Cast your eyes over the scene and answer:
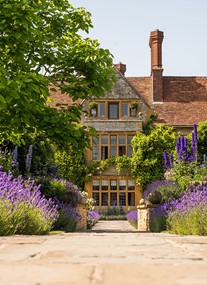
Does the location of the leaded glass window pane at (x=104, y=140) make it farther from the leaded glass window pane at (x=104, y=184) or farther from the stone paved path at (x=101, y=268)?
the stone paved path at (x=101, y=268)

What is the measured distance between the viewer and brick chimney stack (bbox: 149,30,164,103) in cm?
3425

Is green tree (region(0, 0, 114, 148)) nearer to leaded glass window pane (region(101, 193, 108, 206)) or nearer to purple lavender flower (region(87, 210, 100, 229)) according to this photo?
purple lavender flower (region(87, 210, 100, 229))

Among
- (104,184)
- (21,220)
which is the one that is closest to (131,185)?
(104,184)

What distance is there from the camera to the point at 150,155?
100 feet

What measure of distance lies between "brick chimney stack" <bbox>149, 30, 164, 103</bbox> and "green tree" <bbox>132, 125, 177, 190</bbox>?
444cm

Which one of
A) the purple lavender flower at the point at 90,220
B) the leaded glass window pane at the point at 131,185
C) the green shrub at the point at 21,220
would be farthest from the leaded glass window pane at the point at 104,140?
the green shrub at the point at 21,220

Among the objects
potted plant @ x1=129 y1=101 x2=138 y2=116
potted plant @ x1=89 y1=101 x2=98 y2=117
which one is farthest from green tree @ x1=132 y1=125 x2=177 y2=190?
potted plant @ x1=89 y1=101 x2=98 y2=117

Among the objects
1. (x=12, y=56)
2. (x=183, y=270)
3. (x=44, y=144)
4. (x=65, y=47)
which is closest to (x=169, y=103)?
A: (x=44, y=144)

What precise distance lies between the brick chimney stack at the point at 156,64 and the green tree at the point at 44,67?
2019 cm

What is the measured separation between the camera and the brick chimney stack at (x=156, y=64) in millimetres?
34250

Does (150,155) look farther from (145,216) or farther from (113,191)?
(145,216)

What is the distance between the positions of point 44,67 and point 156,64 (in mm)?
22996

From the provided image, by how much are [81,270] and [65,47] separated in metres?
11.9

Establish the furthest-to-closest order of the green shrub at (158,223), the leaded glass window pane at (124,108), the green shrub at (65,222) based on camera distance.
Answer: the leaded glass window pane at (124,108) → the green shrub at (158,223) → the green shrub at (65,222)
